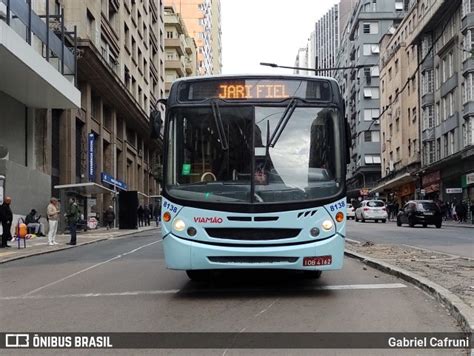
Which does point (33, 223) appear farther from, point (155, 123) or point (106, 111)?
point (106, 111)

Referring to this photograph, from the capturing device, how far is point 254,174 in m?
8.12

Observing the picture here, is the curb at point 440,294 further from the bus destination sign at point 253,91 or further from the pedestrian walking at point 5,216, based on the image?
the pedestrian walking at point 5,216

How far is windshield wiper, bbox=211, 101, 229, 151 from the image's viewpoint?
8336 millimetres

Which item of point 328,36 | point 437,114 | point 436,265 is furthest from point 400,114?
point 328,36

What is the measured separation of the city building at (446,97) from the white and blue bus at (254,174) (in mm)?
33671

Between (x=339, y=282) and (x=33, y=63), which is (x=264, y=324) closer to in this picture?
(x=339, y=282)

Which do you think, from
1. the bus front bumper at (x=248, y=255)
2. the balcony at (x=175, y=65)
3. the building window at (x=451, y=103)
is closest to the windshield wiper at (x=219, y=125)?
the bus front bumper at (x=248, y=255)

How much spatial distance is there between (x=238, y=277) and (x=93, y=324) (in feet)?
13.6

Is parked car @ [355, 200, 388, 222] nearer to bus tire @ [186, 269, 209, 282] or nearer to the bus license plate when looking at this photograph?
bus tire @ [186, 269, 209, 282]

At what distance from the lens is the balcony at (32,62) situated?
21.3 meters

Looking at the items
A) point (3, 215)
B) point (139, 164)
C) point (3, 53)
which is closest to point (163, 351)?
point (3, 215)

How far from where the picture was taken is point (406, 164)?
2490 inches

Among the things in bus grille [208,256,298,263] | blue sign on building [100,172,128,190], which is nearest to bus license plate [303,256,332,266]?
bus grille [208,256,298,263]

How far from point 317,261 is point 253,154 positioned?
1.74 m
